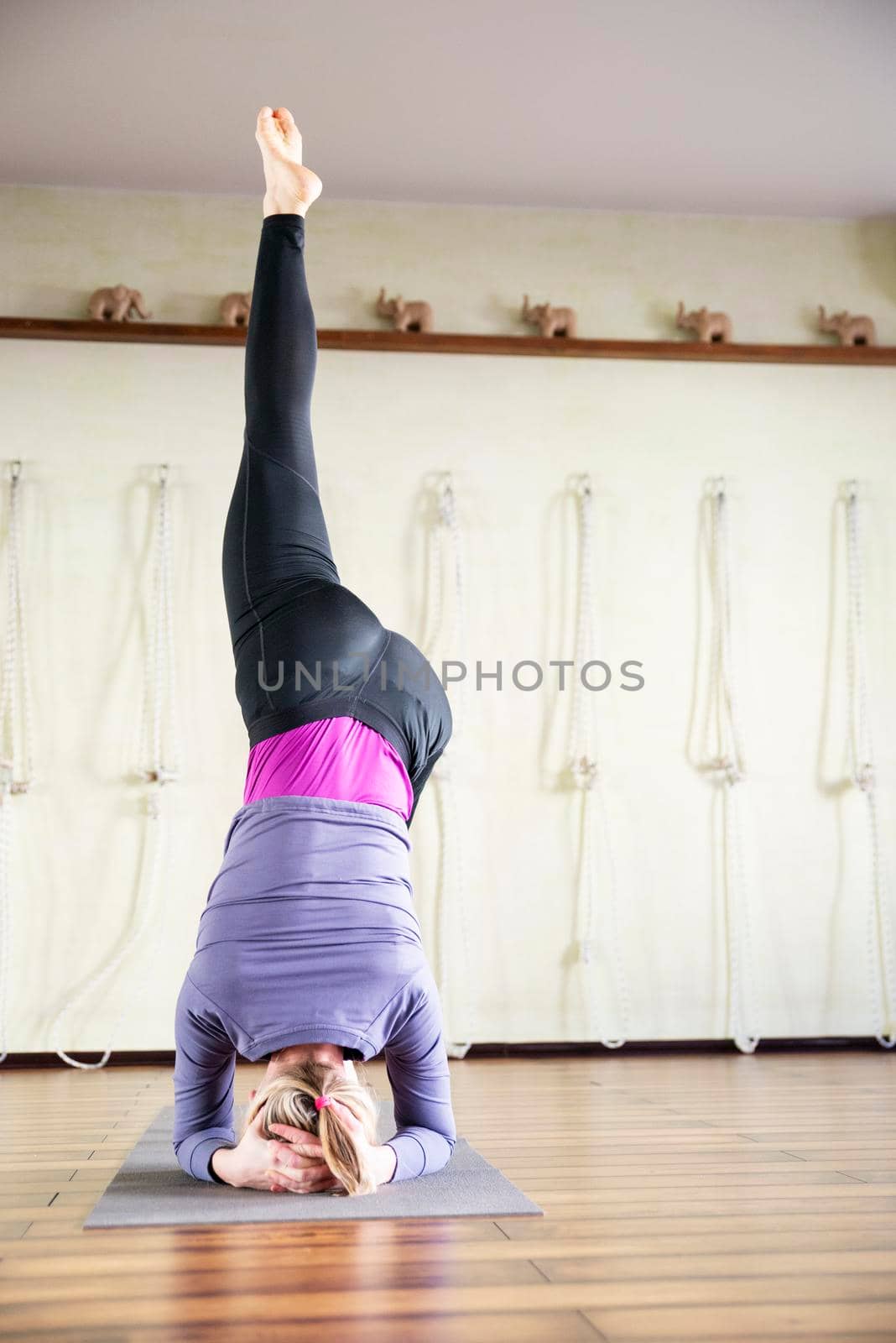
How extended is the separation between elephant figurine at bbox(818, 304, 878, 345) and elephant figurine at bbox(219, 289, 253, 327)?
1803 mm

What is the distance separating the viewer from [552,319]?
3.67m

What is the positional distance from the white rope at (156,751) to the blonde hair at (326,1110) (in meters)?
1.97

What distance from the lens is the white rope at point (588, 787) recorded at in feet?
11.3

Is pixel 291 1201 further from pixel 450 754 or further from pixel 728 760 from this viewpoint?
pixel 728 760

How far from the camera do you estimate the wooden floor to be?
0.98 m

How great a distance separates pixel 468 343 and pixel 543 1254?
292cm

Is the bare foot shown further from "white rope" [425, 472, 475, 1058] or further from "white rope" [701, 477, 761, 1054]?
"white rope" [701, 477, 761, 1054]

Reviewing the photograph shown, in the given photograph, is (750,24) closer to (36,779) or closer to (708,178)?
(708,178)

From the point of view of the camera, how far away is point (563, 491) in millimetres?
3666

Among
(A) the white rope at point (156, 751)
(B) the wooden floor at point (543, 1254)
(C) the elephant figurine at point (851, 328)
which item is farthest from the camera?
(C) the elephant figurine at point (851, 328)

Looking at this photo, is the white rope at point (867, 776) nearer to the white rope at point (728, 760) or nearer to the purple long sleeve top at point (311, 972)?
the white rope at point (728, 760)

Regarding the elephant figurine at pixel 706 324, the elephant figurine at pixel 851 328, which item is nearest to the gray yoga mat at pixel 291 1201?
the elephant figurine at pixel 706 324

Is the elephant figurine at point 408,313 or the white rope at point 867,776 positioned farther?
the elephant figurine at point 408,313

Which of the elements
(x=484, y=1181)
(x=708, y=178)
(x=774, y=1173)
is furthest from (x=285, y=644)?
(x=708, y=178)
